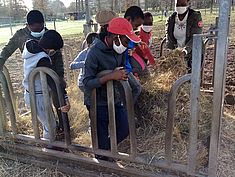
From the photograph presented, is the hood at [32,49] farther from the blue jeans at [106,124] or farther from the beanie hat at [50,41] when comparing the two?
the blue jeans at [106,124]

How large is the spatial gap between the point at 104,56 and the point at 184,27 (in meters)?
1.71

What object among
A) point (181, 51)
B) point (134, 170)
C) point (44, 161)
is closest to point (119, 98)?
point (134, 170)

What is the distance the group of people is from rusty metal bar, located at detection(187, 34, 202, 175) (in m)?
0.51

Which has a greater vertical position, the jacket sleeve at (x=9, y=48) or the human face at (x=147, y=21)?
the human face at (x=147, y=21)

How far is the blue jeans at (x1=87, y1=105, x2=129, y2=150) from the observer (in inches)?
105

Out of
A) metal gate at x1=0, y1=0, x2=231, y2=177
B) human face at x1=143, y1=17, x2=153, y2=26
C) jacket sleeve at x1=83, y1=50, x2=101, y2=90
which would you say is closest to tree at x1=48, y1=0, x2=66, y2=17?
human face at x1=143, y1=17, x2=153, y2=26

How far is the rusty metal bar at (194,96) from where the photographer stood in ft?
6.56

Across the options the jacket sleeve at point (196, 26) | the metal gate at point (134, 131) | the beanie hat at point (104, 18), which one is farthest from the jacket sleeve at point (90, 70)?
the jacket sleeve at point (196, 26)

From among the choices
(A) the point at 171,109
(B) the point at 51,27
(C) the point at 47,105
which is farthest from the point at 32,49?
(B) the point at 51,27

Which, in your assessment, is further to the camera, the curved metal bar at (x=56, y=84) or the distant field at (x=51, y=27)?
the distant field at (x=51, y=27)

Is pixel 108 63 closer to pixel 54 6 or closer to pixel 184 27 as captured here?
pixel 184 27

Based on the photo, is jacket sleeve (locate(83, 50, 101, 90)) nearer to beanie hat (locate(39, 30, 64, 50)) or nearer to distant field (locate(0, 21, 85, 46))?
beanie hat (locate(39, 30, 64, 50))

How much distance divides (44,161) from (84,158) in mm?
500

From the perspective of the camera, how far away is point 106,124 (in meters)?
2.75
